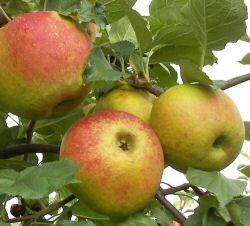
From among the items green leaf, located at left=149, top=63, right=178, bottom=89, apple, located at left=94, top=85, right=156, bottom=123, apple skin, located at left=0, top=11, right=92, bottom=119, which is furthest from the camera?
green leaf, located at left=149, top=63, right=178, bottom=89

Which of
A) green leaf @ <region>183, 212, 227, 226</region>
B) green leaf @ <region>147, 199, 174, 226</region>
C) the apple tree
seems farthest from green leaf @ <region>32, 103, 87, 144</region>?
green leaf @ <region>183, 212, 227, 226</region>

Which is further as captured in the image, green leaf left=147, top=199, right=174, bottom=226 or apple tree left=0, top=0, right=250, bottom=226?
green leaf left=147, top=199, right=174, bottom=226

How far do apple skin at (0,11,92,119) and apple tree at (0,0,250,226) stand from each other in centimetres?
1

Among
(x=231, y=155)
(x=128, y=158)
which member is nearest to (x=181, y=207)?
(x=231, y=155)

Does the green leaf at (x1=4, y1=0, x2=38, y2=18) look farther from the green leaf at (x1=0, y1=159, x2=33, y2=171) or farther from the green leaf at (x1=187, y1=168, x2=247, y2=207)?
the green leaf at (x1=187, y1=168, x2=247, y2=207)

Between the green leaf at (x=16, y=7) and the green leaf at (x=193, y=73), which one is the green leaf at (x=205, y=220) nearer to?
the green leaf at (x=193, y=73)

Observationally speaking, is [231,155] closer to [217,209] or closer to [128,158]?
[217,209]

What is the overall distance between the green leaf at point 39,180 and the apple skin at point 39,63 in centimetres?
13

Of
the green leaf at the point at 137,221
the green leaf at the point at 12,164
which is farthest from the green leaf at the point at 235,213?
the green leaf at the point at 12,164

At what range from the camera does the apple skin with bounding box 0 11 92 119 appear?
97 centimetres

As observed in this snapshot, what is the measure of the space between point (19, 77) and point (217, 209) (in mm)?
377

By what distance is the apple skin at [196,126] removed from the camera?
3.28 feet

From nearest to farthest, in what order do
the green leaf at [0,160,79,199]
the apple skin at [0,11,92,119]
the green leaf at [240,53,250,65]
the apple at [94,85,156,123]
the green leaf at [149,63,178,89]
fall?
the green leaf at [0,160,79,199] → the apple skin at [0,11,92,119] → the apple at [94,85,156,123] → the green leaf at [240,53,250,65] → the green leaf at [149,63,178,89]

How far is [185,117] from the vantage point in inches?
39.6
